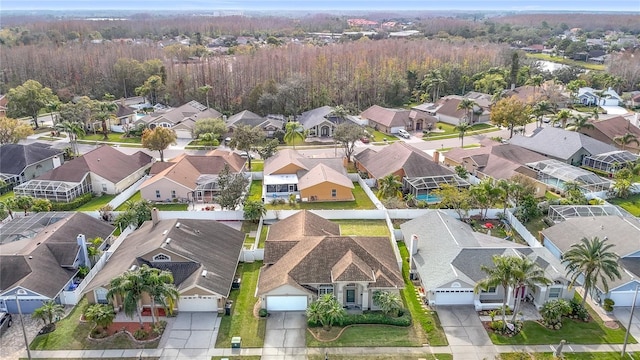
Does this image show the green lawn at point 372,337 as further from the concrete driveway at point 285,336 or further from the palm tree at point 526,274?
the palm tree at point 526,274

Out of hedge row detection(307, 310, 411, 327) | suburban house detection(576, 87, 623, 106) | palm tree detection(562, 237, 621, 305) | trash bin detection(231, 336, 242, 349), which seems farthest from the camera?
suburban house detection(576, 87, 623, 106)

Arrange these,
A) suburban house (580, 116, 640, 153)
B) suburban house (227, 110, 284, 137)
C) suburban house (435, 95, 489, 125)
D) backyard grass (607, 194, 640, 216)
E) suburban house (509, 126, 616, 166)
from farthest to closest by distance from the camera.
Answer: suburban house (435, 95, 489, 125), suburban house (227, 110, 284, 137), suburban house (580, 116, 640, 153), suburban house (509, 126, 616, 166), backyard grass (607, 194, 640, 216)

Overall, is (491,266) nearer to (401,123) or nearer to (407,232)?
(407,232)

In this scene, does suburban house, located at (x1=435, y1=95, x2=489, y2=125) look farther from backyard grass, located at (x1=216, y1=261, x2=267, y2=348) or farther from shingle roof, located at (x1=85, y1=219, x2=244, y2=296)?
backyard grass, located at (x1=216, y1=261, x2=267, y2=348)

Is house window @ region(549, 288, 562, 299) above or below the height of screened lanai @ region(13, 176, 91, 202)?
below

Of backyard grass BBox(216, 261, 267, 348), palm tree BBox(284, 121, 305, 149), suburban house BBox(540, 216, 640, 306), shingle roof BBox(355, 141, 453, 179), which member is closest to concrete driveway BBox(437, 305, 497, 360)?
suburban house BBox(540, 216, 640, 306)

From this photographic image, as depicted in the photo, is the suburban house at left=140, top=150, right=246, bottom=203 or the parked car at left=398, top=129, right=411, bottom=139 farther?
the parked car at left=398, top=129, right=411, bottom=139

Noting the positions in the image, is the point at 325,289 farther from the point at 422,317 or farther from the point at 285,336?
the point at 422,317

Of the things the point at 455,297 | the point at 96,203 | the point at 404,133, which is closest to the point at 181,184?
the point at 96,203
